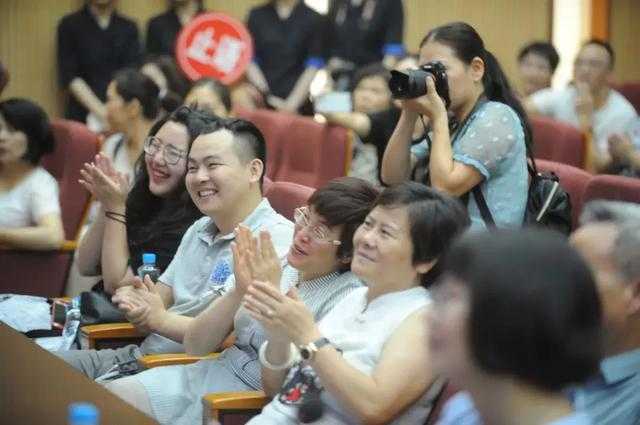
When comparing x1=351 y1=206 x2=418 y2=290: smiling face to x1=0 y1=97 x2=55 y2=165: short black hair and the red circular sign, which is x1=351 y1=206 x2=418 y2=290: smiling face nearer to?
x1=0 y1=97 x2=55 y2=165: short black hair

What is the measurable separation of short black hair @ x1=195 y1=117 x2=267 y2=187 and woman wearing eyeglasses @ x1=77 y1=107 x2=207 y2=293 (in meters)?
0.27

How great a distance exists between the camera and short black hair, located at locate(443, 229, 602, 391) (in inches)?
58.7

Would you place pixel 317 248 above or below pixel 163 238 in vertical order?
above

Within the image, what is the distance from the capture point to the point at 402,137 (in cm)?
341

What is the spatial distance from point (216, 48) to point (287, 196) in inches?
119

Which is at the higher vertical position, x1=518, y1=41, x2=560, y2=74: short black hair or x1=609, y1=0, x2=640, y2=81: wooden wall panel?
x1=518, y1=41, x2=560, y2=74: short black hair

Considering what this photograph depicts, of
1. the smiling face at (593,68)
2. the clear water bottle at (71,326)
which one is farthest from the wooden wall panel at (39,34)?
the clear water bottle at (71,326)

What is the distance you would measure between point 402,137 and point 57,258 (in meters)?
1.68

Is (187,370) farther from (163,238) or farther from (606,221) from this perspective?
(606,221)

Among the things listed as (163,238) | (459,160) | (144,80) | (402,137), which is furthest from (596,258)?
(144,80)

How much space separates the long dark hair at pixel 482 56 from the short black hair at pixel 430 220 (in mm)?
816

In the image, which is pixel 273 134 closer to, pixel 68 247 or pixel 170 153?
pixel 68 247

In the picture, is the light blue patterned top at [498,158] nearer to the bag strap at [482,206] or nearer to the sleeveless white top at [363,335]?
the bag strap at [482,206]

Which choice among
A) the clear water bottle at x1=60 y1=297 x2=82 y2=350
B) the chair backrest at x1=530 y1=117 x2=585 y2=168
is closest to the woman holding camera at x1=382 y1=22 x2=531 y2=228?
the clear water bottle at x1=60 y1=297 x2=82 y2=350
